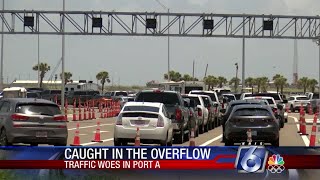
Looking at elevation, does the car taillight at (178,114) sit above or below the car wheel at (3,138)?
above

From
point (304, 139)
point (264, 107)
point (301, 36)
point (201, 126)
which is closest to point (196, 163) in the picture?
point (264, 107)

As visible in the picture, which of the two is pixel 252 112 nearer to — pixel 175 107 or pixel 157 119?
pixel 175 107

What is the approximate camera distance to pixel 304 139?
26.2 m

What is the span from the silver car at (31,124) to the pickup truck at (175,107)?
14.4ft

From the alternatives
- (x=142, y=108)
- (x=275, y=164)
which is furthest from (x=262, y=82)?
(x=275, y=164)

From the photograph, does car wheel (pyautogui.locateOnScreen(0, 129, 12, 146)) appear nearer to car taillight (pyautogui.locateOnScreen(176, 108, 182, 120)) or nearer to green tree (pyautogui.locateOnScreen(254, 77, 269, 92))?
car taillight (pyautogui.locateOnScreen(176, 108, 182, 120))

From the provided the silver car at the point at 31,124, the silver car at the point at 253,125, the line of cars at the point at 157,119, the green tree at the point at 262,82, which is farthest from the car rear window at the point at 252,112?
the green tree at the point at 262,82

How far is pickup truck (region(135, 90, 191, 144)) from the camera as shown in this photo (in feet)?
73.0

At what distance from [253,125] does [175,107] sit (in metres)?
3.09

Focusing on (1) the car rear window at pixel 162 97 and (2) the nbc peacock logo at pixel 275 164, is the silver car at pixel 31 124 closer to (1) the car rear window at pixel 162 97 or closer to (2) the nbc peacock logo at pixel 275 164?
(1) the car rear window at pixel 162 97

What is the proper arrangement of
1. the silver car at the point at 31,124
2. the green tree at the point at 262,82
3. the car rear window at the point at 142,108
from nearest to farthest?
1. the silver car at the point at 31,124
2. the car rear window at the point at 142,108
3. the green tree at the point at 262,82

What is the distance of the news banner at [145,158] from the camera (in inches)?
382

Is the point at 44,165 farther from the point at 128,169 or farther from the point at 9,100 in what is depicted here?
the point at 9,100

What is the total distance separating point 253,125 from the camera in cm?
2078
